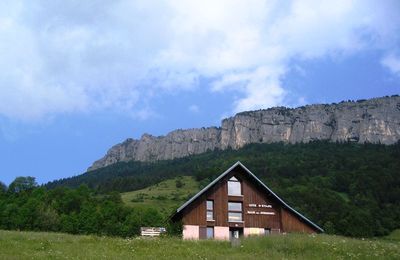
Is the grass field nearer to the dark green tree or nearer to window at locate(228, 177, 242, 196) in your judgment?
window at locate(228, 177, 242, 196)

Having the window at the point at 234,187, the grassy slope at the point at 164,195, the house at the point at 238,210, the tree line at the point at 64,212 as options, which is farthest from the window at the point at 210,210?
the grassy slope at the point at 164,195

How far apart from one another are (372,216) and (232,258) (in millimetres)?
108463

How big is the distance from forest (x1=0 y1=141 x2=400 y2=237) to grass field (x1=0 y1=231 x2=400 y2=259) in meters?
75.7

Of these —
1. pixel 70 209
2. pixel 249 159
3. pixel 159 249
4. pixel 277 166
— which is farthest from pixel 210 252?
pixel 249 159

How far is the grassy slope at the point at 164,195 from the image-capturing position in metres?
153

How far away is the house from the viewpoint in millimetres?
51969

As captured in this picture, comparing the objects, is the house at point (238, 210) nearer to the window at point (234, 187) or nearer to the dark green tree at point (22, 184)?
the window at point (234, 187)

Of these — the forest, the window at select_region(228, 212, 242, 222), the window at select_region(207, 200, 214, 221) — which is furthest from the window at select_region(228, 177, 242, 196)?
the forest

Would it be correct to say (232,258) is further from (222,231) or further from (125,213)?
(125,213)

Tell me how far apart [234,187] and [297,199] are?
83377 millimetres

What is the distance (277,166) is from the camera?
180125 millimetres

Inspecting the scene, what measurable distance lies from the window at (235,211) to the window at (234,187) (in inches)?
40.7

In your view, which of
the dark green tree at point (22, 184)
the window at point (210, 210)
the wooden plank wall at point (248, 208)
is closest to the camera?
the window at point (210, 210)

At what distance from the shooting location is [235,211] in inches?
2127
